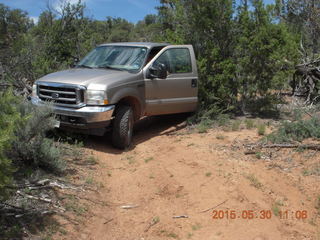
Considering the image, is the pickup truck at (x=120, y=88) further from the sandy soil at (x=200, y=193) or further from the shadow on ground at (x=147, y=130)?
the sandy soil at (x=200, y=193)

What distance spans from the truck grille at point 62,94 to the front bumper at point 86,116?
13 cm

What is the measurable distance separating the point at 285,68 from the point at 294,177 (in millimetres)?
4561

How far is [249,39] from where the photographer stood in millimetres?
9500

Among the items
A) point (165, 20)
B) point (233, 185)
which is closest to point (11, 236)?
A: point (233, 185)

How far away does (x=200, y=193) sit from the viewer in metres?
5.62

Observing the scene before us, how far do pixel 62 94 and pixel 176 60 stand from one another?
2.69 meters

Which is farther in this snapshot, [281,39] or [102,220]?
[281,39]

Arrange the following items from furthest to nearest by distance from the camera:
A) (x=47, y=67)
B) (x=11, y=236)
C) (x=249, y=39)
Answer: (x=47, y=67), (x=249, y=39), (x=11, y=236)

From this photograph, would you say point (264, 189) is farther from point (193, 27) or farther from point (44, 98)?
point (193, 27)

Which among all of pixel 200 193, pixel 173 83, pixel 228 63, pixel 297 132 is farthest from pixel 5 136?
pixel 228 63

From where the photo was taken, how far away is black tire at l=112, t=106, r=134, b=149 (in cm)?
722

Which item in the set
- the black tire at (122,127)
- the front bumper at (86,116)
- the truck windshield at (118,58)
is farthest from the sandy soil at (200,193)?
the truck windshield at (118,58)

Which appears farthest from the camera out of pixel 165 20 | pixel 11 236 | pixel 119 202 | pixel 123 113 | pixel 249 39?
pixel 165 20

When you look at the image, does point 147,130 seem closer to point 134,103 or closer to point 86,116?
point 134,103
